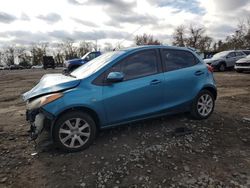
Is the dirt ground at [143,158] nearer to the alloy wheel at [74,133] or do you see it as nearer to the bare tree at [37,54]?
the alloy wheel at [74,133]

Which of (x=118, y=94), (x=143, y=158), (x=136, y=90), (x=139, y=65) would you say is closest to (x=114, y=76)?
(x=118, y=94)

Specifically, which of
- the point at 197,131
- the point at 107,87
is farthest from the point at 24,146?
the point at 197,131

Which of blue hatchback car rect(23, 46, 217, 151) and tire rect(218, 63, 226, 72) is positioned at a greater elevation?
tire rect(218, 63, 226, 72)

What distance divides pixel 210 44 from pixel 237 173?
73418 millimetres

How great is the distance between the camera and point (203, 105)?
5602 mm

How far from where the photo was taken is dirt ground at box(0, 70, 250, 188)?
3506 millimetres

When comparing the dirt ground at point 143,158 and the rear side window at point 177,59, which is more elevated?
the rear side window at point 177,59

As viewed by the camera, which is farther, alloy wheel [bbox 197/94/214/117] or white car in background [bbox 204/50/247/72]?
white car in background [bbox 204/50/247/72]

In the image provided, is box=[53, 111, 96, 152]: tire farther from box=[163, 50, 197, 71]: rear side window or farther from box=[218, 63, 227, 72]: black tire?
box=[218, 63, 227, 72]: black tire

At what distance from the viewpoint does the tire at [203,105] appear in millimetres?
5491

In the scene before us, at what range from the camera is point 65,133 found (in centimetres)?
422

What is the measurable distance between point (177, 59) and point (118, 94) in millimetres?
1647

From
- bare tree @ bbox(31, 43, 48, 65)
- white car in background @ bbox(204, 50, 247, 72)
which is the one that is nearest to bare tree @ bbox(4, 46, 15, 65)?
bare tree @ bbox(31, 43, 48, 65)

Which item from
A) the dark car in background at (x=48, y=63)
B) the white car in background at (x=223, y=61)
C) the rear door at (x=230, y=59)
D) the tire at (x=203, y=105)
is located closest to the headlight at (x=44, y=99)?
the tire at (x=203, y=105)
